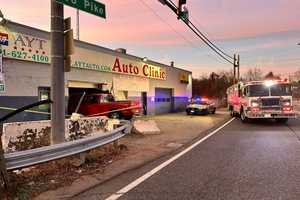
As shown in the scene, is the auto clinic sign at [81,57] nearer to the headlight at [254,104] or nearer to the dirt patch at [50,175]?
the dirt patch at [50,175]

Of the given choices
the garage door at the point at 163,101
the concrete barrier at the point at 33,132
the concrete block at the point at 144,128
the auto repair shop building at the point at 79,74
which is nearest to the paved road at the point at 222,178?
the concrete barrier at the point at 33,132

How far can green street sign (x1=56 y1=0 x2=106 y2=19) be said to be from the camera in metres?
9.55

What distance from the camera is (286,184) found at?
774cm

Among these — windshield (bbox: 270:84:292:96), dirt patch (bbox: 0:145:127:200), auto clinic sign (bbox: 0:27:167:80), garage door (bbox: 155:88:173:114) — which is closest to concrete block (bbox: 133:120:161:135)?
auto clinic sign (bbox: 0:27:167:80)

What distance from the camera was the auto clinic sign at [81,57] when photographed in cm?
1760

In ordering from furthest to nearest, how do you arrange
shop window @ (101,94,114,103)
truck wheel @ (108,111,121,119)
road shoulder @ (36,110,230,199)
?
1. shop window @ (101,94,114,103)
2. truck wheel @ (108,111,121,119)
3. road shoulder @ (36,110,230,199)

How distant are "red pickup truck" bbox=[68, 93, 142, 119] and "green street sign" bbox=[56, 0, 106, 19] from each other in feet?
34.6

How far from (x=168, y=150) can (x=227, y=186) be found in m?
5.44

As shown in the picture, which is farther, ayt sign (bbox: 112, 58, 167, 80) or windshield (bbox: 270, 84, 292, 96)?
ayt sign (bbox: 112, 58, 167, 80)

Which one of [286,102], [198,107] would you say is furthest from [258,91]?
[198,107]

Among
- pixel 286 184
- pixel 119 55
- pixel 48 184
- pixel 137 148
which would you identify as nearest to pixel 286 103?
pixel 119 55

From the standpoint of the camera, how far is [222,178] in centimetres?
835

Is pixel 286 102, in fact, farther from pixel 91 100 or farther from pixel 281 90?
pixel 91 100

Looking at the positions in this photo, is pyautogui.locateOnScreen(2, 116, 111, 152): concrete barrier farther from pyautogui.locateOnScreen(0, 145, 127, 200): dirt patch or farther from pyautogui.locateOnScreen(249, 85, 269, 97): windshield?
pyautogui.locateOnScreen(249, 85, 269, 97): windshield
